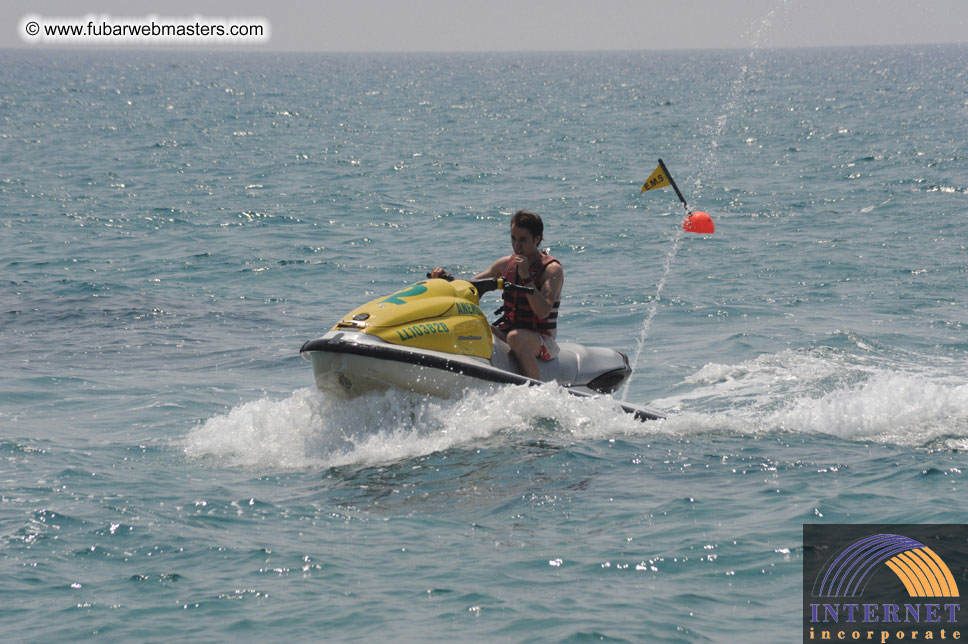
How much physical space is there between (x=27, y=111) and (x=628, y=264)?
46.5m

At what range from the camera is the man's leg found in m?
8.26

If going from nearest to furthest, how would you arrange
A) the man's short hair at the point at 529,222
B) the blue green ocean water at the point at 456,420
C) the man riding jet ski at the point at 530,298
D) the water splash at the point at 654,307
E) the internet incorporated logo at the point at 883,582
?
the internet incorporated logo at the point at 883,582 → the blue green ocean water at the point at 456,420 → the man's short hair at the point at 529,222 → the man riding jet ski at the point at 530,298 → the water splash at the point at 654,307

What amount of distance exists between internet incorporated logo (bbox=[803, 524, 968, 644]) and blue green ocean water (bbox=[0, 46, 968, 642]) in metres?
0.14

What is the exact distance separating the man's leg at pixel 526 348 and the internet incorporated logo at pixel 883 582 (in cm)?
272

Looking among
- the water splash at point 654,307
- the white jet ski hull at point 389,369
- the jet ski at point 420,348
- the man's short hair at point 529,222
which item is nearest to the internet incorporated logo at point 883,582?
the jet ski at point 420,348

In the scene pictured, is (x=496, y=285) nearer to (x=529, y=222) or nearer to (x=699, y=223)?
(x=529, y=222)

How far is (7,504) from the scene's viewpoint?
21.9 feet

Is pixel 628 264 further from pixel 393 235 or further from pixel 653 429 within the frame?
pixel 653 429

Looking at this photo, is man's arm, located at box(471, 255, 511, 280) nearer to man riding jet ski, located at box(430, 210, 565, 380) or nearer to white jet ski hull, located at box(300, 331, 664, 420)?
man riding jet ski, located at box(430, 210, 565, 380)

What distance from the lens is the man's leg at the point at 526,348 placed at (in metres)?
8.26

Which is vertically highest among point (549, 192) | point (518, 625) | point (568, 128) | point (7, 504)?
point (568, 128)

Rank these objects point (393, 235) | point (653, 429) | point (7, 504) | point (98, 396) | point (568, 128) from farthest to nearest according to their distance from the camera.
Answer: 1. point (568, 128)
2. point (393, 235)
3. point (98, 396)
4. point (653, 429)
5. point (7, 504)

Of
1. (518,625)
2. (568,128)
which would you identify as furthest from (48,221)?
(568,128)

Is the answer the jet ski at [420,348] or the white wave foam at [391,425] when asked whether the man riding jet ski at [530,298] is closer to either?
the jet ski at [420,348]
